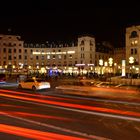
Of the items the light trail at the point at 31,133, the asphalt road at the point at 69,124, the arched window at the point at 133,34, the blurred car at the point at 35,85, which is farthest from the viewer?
the arched window at the point at 133,34

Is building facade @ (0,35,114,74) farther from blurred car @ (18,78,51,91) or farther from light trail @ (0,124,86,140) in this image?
light trail @ (0,124,86,140)

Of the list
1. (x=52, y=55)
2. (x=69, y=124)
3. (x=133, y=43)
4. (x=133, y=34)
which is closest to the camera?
(x=69, y=124)

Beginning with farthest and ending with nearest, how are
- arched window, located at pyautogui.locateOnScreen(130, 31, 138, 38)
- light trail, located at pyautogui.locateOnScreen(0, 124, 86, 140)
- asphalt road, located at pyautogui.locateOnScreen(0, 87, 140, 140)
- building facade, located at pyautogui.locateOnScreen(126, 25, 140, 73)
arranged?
arched window, located at pyautogui.locateOnScreen(130, 31, 138, 38)
building facade, located at pyautogui.locateOnScreen(126, 25, 140, 73)
asphalt road, located at pyautogui.locateOnScreen(0, 87, 140, 140)
light trail, located at pyautogui.locateOnScreen(0, 124, 86, 140)

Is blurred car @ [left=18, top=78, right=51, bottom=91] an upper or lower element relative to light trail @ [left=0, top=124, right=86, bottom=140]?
upper

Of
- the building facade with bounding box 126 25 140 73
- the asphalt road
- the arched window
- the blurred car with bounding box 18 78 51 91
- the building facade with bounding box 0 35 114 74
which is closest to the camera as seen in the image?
the asphalt road

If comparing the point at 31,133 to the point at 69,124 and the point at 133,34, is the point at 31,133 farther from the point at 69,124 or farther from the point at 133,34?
the point at 133,34

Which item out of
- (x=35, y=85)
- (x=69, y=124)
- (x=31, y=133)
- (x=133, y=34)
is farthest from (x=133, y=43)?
(x=31, y=133)

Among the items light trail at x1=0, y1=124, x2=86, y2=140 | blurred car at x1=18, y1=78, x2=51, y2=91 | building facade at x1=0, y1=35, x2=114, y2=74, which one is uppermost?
building facade at x1=0, y1=35, x2=114, y2=74

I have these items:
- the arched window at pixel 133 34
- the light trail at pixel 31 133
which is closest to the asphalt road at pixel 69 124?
the light trail at pixel 31 133

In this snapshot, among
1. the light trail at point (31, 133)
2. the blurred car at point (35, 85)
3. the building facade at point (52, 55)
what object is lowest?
the light trail at point (31, 133)

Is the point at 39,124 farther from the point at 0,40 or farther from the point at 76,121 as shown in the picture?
the point at 0,40

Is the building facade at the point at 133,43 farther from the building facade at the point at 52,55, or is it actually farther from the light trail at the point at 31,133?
the light trail at the point at 31,133

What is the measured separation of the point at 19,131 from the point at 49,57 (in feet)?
392

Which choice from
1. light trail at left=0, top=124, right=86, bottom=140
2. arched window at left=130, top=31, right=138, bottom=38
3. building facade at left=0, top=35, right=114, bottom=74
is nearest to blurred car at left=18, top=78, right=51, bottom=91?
light trail at left=0, top=124, right=86, bottom=140
